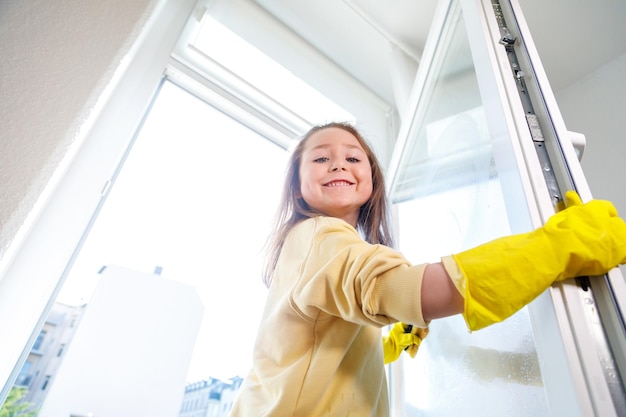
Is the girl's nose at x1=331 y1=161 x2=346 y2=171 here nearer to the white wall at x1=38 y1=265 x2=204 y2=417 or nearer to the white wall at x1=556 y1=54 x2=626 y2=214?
the white wall at x1=38 y1=265 x2=204 y2=417

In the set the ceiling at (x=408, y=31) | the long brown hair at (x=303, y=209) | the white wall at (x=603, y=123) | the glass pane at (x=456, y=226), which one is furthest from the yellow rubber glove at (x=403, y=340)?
the ceiling at (x=408, y=31)

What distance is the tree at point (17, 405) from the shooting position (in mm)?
833

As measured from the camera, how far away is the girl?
343 mm

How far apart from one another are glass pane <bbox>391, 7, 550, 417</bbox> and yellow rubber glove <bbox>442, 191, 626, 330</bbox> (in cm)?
13

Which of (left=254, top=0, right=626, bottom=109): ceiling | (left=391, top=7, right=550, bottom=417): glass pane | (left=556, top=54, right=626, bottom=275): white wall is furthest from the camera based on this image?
(left=254, top=0, right=626, bottom=109): ceiling

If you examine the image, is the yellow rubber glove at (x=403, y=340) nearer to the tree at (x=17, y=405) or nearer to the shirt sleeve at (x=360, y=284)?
the shirt sleeve at (x=360, y=284)

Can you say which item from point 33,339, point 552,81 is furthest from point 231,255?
point 552,81

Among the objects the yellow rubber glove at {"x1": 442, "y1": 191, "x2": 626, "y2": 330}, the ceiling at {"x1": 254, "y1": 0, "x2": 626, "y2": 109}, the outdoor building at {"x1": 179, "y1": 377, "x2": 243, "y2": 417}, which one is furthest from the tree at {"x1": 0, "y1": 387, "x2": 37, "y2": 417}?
the ceiling at {"x1": 254, "y1": 0, "x2": 626, "y2": 109}

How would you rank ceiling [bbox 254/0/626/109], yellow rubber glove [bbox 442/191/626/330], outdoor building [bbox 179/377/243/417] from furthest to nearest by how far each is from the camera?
ceiling [bbox 254/0/626/109] → outdoor building [bbox 179/377/243/417] → yellow rubber glove [bbox 442/191/626/330]

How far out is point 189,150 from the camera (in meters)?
1.43

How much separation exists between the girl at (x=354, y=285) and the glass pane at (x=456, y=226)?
137mm

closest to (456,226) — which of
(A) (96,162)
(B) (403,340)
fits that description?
(B) (403,340)

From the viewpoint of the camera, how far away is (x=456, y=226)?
2.48ft

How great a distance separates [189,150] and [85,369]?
884 millimetres
